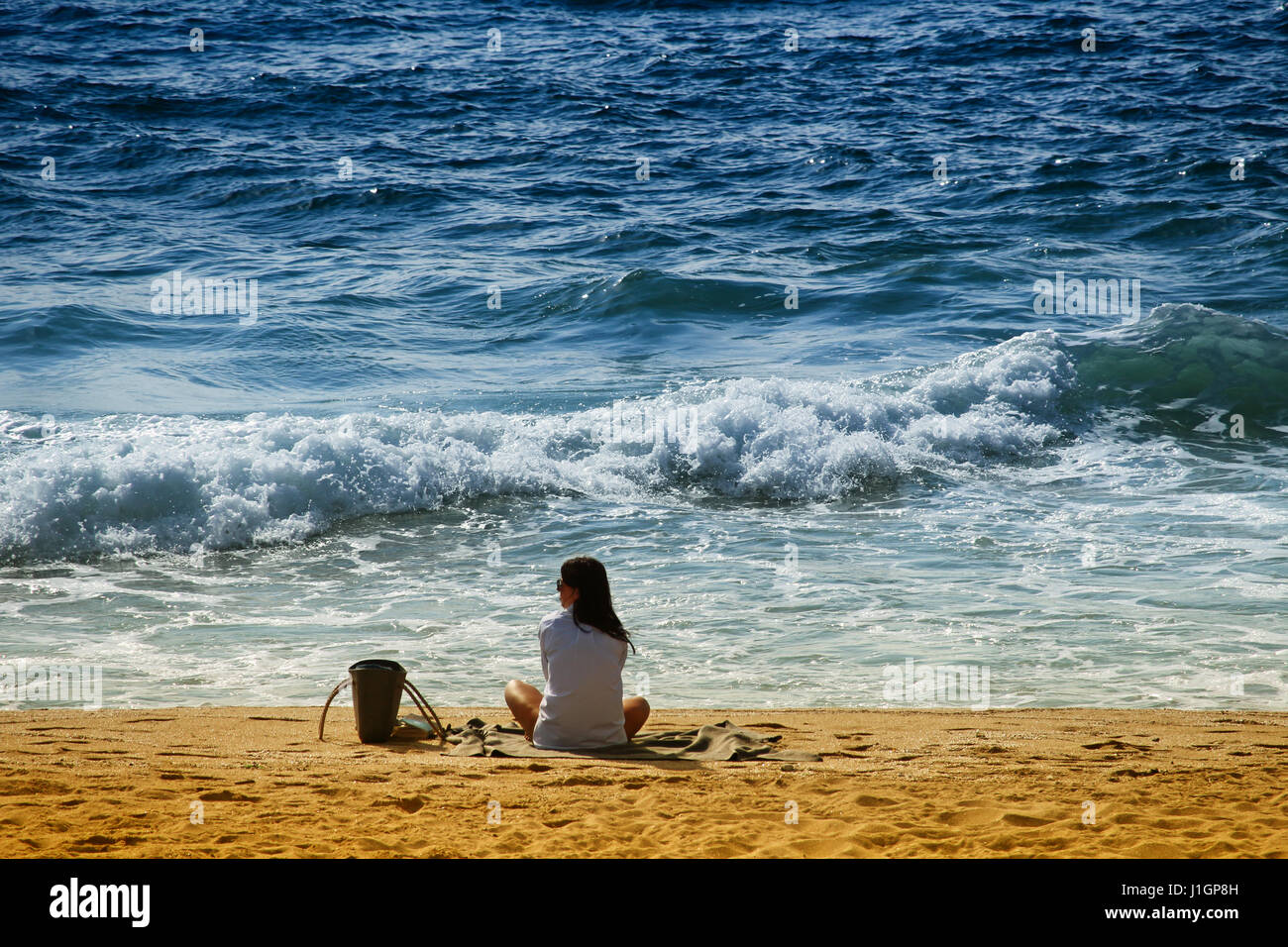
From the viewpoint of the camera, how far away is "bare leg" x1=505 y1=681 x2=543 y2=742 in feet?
17.8

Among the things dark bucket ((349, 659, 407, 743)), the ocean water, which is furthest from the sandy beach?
the ocean water

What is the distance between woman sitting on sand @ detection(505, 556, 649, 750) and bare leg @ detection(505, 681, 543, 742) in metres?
0.10

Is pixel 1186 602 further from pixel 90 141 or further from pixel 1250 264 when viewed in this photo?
pixel 90 141

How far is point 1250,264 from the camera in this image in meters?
18.6

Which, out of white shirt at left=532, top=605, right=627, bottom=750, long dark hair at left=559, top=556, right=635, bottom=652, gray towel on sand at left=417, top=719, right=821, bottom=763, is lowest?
gray towel on sand at left=417, top=719, right=821, bottom=763

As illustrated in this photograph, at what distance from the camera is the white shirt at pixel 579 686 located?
516 cm

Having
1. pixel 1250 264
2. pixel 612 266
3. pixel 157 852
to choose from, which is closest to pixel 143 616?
pixel 157 852

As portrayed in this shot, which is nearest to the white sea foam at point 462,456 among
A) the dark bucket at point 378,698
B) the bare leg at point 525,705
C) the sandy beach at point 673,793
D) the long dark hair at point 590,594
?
the sandy beach at point 673,793

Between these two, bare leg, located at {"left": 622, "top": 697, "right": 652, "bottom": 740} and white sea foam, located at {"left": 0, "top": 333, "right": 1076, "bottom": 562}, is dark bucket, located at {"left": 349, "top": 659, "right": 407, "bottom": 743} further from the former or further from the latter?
white sea foam, located at {"left": 0, "top": 333, "right": 1076, "bottom": 562}

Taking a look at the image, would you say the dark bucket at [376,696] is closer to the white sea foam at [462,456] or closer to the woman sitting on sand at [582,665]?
the woman sitting on sand at [582,665]

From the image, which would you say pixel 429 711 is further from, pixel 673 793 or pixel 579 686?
pixel 673 793

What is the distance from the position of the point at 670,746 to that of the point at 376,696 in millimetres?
1460
